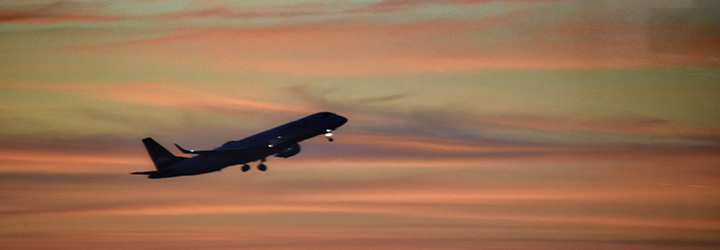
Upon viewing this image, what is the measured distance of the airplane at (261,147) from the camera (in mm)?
156000

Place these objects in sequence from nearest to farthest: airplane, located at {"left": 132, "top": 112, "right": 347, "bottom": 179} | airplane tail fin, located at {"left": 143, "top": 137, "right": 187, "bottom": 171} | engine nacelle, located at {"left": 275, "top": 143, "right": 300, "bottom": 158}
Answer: airplane, located at {"left": 132, "top": 112, "right": 347, "bottom": 179}, engine nacelle, located at {"left": 275, "top": 143, "right": 300, "bottom": 158}, airplane tail fin, located at {"left": 143, "top": 137, "right": 187, "bottom": 171}

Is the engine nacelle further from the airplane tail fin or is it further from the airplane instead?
the airplane tail fin

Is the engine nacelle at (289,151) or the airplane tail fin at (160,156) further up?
the airplane tail fin at (160,156)

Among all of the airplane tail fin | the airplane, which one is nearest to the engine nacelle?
the airplane

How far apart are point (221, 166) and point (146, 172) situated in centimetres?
1755

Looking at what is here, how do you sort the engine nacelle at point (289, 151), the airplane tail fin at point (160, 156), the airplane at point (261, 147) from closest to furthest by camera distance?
the airplane at point (261, 147)
the engine nacelle at point (289, 151)
the airplane tail fin at point (160, 156)

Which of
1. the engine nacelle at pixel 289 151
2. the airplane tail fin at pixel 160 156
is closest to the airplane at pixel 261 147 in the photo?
the engine nacelle at pixel 289 151

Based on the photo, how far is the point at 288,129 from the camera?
156 meters

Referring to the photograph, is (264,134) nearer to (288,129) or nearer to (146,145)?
(288,129)

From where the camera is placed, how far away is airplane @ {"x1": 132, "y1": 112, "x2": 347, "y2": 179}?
156000 millimetres

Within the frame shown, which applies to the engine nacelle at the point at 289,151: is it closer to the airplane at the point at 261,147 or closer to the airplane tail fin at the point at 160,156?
the airplane at the point at 261,147

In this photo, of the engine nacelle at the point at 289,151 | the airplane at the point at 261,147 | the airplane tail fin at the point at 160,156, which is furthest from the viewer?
the airplane tail fin at the point at 160,156

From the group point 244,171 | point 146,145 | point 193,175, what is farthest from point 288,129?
point 146,145

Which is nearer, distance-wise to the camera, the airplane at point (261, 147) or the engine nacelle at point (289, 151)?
the airplane at point (261, 147)
